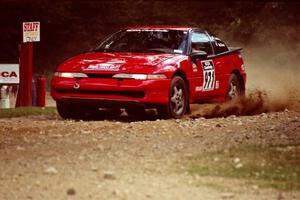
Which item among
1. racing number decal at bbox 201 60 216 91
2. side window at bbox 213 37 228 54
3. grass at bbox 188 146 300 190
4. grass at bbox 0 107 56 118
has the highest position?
side window at bbox 213 37 228 54

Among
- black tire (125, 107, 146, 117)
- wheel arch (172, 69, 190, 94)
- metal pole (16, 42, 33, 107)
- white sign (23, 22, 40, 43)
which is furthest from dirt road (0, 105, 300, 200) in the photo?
white sign (23, 22, 40, 43)

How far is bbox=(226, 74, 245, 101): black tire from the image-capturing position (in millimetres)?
14878

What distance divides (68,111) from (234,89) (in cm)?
377

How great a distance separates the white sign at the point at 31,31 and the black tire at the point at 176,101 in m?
3.98

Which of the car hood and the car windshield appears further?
the car windshield

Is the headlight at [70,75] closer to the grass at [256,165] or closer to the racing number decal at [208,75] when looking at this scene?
the racing number decal at [208,75]

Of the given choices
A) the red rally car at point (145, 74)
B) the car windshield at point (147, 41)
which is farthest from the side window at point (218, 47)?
the car windshield at point (147, 41)

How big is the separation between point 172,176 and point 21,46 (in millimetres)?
9010

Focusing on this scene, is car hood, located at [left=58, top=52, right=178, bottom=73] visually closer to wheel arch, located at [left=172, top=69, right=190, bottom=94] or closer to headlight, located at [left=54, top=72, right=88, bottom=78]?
headlight, located at [left=54, top=72, right=88, bottom=78]

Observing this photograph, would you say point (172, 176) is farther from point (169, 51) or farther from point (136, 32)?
point (136, 32)

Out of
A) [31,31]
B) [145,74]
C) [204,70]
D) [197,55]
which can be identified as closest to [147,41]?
[197,55]

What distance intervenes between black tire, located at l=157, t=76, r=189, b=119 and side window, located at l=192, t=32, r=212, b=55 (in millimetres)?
961

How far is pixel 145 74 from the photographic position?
1211 centimetres

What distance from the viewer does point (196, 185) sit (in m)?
6.92
